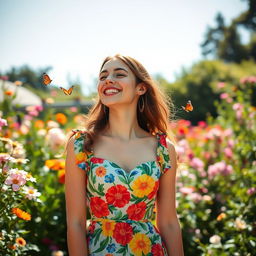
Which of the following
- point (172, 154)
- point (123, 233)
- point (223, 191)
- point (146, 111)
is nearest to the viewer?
point (123, 233)

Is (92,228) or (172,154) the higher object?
(172,154)

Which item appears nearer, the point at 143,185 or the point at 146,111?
the point at 143,185

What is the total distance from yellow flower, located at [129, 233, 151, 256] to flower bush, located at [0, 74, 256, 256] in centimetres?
5

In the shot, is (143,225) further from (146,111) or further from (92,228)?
(146,111)

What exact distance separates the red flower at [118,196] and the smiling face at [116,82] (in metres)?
0.45

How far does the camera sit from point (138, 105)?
6.74 feet

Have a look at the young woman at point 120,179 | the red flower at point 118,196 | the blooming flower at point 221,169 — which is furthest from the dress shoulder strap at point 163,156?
the blooming flower at point 221,169

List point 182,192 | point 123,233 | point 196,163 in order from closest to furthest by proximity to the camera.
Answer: point 123,233 < point 182,192 < point 196,163

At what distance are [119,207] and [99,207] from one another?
0.10 meters

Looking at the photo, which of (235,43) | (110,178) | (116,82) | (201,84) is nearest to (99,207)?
(110,178)

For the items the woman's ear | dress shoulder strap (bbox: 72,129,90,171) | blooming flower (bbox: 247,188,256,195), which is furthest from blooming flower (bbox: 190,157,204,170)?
dress shoulder strap (bbox: 72,129,90,171)

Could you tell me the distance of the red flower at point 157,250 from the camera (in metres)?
1.65

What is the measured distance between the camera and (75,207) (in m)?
1.61

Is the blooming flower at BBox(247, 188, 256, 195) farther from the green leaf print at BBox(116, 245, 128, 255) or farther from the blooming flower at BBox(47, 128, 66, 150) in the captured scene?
the blooming flower at BBox(47, 128, 66, 150)
